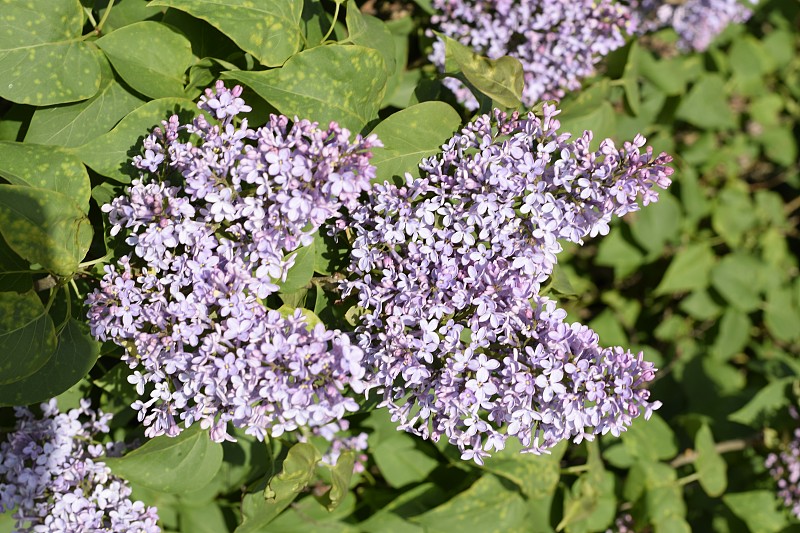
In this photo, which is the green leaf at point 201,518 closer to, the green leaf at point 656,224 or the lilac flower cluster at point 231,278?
the lilac flower cluster at point 231,278

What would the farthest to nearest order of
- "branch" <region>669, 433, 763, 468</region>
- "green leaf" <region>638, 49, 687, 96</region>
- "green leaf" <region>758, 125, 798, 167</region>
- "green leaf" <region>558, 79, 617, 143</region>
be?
"green leaf" <region>758, 125, 798, 167</region> → "green leaf" <region>638, 49, 687, 96</region> → "branch" <region>669, 433, 763, 468</region> → "green leaf" <region>558, 79, 617, 143</region>

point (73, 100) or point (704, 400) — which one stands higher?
point (73, 100)

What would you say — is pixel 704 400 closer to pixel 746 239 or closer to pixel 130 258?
pixel 746 239

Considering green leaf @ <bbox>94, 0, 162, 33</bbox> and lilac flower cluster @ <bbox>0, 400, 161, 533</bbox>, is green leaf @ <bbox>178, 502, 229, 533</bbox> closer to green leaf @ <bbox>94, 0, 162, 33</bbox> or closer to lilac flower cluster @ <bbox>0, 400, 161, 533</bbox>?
lilac flower cluster @ <bbox>0, 400, 161, 533</bbox>

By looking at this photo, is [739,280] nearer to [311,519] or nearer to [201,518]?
[311,519]

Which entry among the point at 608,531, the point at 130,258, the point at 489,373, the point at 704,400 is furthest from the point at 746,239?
the point at 130,258

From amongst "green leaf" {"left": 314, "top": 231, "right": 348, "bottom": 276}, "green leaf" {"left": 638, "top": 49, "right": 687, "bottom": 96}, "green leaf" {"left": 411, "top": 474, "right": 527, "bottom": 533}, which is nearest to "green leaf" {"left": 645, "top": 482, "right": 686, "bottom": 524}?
"green leaf" {"left": 411, "top": 474, "right": 527, "bottom": 533}
